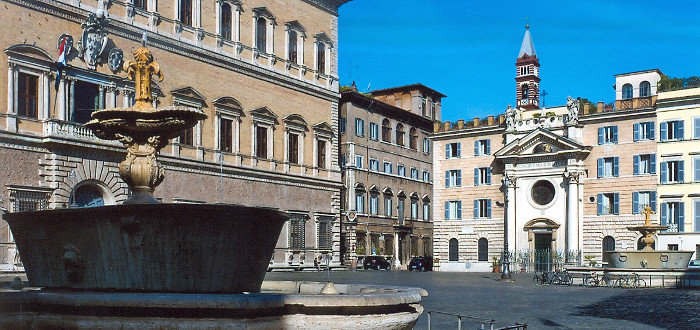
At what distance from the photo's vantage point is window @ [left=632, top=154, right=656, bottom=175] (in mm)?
44875

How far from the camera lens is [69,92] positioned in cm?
2967

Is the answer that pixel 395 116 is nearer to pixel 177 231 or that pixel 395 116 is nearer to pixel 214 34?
pixel 214 34

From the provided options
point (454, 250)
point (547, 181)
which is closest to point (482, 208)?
point (454, 250)

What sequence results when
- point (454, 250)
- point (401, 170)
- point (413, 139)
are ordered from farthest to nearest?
point (413, 139) → point (401, 170) → point (454, 250)

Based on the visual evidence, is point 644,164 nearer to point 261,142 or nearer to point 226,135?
point 261,142

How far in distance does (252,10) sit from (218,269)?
31.8 m

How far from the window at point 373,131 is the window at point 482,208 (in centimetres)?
848

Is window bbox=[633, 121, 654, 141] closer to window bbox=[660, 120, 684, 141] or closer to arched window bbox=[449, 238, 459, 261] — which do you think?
window bbox=[660, 120, 684, 141]

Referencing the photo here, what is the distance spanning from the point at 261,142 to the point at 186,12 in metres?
7.52

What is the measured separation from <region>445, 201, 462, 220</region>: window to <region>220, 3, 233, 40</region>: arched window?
21.1 m

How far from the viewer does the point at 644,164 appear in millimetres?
45281

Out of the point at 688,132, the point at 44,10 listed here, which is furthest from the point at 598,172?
the point at 44,10

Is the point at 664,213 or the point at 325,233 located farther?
the point at 664,213

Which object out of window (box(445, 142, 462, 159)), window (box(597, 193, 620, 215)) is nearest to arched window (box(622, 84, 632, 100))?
window (box(597, 193, 620, 215))
